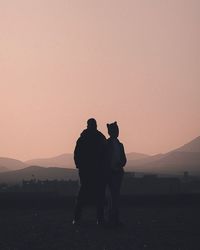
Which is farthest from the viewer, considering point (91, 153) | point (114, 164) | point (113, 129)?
point (91, 153)

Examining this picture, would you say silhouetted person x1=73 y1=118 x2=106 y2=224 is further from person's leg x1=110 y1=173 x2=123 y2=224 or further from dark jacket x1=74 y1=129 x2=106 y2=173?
person's leg x1=110 y1=173 x2=123 y2=224

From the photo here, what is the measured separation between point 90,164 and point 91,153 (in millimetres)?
221

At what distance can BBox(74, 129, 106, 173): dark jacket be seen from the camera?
1199cm

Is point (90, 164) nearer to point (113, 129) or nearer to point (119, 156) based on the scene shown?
point (119, 156)

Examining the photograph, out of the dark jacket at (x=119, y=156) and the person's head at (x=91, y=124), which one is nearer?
the dark jacket at (x=119, y=156)

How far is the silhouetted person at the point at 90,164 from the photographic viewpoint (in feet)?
38.6

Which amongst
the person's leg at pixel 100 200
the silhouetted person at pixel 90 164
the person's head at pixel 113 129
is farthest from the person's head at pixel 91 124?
the person's leg at pixel 100 200

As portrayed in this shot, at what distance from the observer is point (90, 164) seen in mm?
12008

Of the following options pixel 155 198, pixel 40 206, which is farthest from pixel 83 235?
pixel 155 198

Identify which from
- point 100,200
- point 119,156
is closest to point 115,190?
point 100,200

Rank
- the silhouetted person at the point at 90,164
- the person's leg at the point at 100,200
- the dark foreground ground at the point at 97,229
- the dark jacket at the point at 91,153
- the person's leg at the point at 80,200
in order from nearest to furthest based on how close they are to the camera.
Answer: the dark foreground ground at the point at 97,229 → the person's leg at the point at 100,200 → the person's leg at the point at 80,200 → the silhouetted person at the point at 90,164 → the dark jacket at the point at 91,153

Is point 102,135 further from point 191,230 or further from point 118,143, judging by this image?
point 191,230

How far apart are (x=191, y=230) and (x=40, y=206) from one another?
556 cm

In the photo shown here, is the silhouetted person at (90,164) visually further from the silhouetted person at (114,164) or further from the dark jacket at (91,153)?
the silhouetted person at (114,164)
